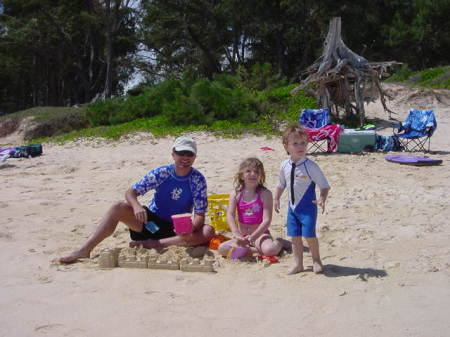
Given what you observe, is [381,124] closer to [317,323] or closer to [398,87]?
[398,87]

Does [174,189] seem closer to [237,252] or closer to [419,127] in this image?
[237,252]

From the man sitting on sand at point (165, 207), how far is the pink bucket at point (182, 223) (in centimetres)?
9

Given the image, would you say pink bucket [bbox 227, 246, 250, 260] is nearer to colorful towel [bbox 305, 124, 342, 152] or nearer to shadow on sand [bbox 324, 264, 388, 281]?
shadow on sand [bbox 324, 264, 388, 281]

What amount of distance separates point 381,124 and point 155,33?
47.1ft

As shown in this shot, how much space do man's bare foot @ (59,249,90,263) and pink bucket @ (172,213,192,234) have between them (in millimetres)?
785

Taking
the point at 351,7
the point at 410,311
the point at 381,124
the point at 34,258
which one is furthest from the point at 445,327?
the point at 351,7

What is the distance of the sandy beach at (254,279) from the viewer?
255 cm

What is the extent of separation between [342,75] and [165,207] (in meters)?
8.74

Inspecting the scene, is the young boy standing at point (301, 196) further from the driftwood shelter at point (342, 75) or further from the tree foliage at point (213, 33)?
the tree foliage at point (213, 33)

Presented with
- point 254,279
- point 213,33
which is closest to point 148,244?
point 254,279

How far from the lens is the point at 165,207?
4246 mm

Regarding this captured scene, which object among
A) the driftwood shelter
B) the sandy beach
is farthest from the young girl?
the driftwood shelter

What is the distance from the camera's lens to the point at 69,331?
2.48 m

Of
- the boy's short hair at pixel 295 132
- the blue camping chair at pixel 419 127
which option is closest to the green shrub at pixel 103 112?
the blue camping chair at pixel 419 127
